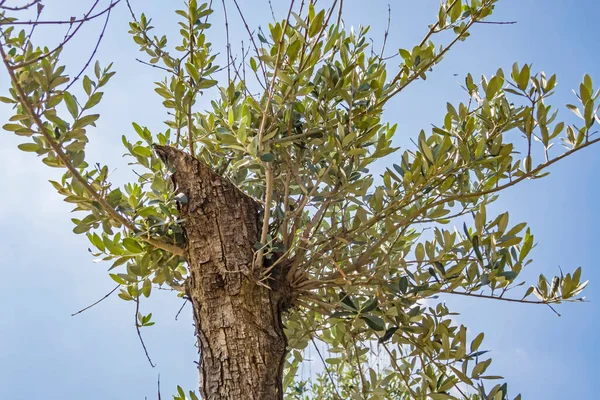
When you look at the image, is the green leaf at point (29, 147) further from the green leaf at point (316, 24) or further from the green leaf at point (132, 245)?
the green leaf at point (316, 24)

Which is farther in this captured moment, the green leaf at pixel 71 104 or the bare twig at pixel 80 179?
the green leaf at pixel 71 104

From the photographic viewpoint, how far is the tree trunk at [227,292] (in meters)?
1.31

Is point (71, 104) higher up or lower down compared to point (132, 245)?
higher up

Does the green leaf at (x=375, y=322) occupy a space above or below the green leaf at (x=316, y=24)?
below

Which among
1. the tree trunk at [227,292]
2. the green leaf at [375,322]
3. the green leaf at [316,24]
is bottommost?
the green leaf at [375,322]

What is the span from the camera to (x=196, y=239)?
1.39 m

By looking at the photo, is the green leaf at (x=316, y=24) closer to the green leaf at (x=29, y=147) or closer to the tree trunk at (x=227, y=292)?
the tree trunk at (x=227, y=292)

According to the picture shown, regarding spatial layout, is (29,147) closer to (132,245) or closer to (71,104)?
(71,104)

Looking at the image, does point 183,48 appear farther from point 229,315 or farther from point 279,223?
point 229,315

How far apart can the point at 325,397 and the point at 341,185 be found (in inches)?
49.7

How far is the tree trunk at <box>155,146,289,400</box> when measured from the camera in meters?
1.31

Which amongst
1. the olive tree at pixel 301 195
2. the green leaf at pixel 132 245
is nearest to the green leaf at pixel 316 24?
the olive tree at pixel 301 195

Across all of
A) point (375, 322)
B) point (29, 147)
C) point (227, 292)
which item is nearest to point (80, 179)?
point (29, 147)

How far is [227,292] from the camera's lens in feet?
4.42
